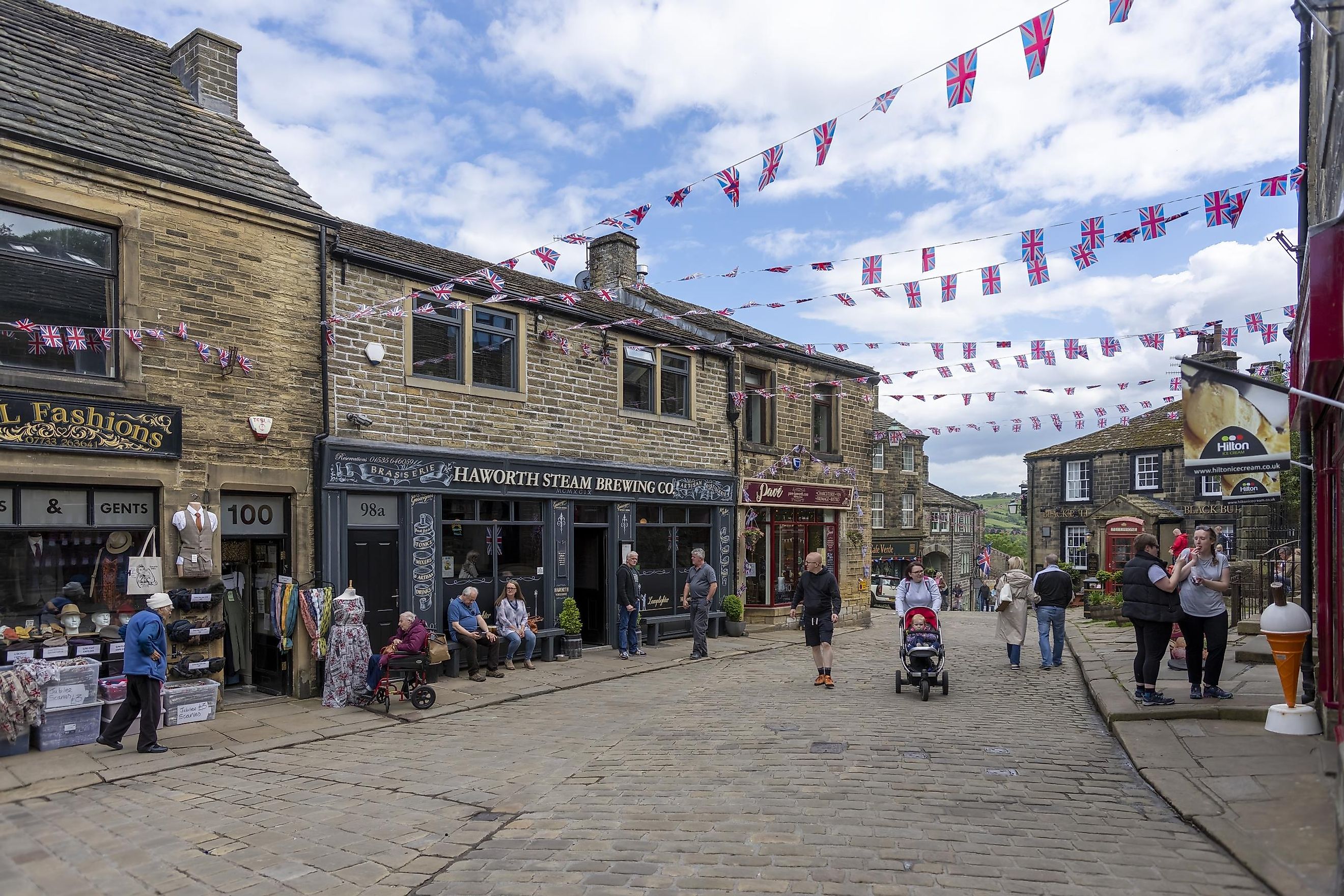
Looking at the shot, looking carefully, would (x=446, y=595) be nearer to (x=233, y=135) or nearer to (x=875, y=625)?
(x=233, y=135)

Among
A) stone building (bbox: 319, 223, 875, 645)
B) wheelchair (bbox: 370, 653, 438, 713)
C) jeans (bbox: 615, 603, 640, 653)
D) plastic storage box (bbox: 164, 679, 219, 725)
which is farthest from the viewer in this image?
jeans (bbox: 615, 603, 640, 653)

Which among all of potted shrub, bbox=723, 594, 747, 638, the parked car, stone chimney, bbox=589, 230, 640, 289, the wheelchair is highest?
stone chimney, bbox=589, 230, 640, 289

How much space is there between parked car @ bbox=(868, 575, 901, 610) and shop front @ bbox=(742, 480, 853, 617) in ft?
42.9

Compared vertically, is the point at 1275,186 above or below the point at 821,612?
above

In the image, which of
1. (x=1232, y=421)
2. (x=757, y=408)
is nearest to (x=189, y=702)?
(x=1232, y=421)

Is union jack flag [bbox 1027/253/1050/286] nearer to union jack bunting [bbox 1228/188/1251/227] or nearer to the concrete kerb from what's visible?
union jack bunting [bbox 1228/188/1251/227]

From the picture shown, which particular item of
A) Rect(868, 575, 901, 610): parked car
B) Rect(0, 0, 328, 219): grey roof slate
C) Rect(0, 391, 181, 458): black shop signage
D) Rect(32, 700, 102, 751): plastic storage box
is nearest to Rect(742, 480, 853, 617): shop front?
Rect(0, 0, 328, 219): grey roof slate

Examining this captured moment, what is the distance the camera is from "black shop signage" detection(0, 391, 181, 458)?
Result: 358 inches

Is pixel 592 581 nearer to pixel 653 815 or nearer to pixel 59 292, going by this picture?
pixel 59 292

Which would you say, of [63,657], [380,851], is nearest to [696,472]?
[63,657]

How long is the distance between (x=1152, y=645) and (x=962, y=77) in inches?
226

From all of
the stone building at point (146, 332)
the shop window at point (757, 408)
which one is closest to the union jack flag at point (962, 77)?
the stone building at point (146, 332)

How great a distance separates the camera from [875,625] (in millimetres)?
23219

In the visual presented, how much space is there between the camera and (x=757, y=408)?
67.5ft
